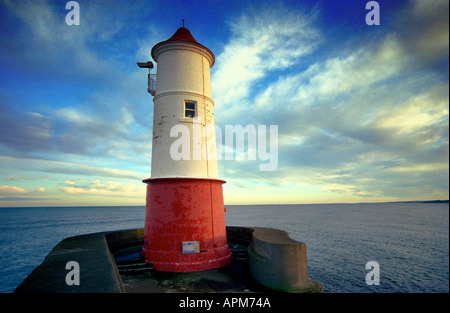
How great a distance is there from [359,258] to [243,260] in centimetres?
2301

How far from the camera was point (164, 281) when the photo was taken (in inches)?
341

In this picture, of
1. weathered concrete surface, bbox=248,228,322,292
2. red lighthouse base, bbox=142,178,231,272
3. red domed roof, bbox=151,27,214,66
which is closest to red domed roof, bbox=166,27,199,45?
red domed roof, bbox=151,27,214,66

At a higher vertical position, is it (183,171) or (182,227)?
(183,171)

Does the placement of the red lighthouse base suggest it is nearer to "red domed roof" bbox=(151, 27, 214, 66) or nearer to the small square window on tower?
the small square window on tower

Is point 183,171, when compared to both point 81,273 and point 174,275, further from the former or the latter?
point 81,273

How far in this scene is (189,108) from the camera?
1106 centimetres

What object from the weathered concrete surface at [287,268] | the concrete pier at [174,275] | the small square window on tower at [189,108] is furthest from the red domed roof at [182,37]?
the weathered concrete surface at [287,268]

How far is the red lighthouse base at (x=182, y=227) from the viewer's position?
9.84 m

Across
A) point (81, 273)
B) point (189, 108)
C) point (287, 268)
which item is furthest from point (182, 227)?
point (189, 108)

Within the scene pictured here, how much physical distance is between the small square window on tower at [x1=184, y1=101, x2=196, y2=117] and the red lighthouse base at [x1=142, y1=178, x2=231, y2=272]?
311 cm

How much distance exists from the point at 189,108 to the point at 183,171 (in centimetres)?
301

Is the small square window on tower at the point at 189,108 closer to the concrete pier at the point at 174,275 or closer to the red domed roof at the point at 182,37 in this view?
the red domed roof at the point at 182,37
